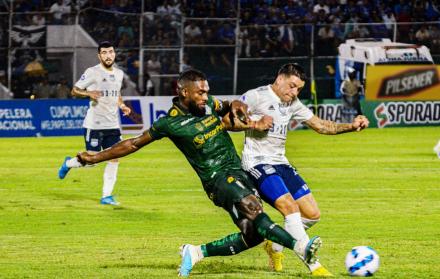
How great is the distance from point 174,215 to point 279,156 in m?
5.96

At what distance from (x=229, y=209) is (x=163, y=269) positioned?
1482 mm

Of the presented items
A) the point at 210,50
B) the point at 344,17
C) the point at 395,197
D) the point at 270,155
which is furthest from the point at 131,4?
the point at 270,155

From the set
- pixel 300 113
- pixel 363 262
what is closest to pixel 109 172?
pixel 300 113

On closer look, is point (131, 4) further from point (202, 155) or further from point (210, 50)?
point (202, 155)

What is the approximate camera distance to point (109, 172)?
19.4m

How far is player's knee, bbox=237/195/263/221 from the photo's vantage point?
37.4 feet

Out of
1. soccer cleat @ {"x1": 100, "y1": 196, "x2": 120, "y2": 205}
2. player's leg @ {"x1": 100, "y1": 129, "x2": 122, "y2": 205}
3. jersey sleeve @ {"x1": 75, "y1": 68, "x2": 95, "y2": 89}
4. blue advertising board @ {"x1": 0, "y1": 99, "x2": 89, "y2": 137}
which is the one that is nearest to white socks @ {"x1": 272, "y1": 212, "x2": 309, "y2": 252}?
player's leg @ {"x1": 100, "y1": 129, "x2": 122, "y2": 205}

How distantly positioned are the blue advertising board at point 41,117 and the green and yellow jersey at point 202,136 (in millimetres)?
22451

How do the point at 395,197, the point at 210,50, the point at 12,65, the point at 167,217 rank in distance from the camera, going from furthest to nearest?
the point at 210,50 < the point at 12,65 < the point at 395,197 < the point at 167,217

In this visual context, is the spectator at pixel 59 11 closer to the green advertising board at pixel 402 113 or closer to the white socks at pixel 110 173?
the green advertising board at pixel 402 113

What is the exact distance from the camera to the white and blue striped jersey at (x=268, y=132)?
12625mm

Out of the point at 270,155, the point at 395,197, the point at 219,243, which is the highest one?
the point at 270,155

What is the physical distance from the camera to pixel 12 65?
1399 inches

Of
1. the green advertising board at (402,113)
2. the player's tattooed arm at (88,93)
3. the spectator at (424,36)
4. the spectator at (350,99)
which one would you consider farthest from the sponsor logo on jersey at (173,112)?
the spectator at (424,36)
